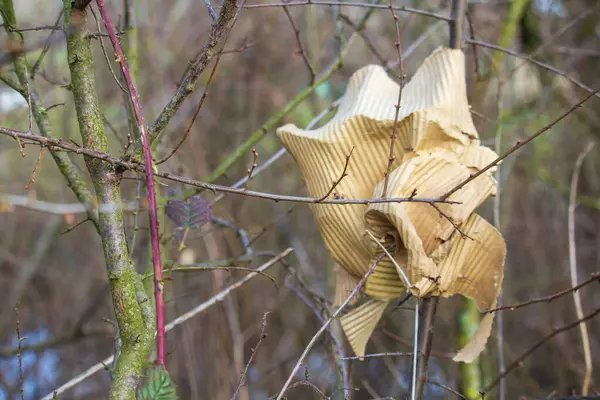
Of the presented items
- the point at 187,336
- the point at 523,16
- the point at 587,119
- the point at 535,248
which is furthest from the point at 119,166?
the point at 535,248

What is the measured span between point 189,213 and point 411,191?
405 mm

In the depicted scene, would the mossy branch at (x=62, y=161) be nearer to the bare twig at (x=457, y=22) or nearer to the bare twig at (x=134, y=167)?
the bare twig at (x=134, y=167)

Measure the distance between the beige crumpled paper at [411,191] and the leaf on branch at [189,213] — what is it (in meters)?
0.20

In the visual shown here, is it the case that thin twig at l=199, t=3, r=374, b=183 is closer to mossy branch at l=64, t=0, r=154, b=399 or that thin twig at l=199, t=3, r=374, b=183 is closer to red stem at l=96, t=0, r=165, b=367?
mossy branch at l=64, t=0, r=154, b=399

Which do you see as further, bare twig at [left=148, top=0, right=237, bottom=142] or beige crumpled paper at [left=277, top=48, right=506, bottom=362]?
beige crumpled paper at [left=277, top=48, right=506, bottom=362]

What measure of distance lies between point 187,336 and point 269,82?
1.84 meters

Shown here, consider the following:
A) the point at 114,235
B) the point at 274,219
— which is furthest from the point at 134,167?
the point at 274,219

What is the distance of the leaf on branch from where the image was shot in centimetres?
102

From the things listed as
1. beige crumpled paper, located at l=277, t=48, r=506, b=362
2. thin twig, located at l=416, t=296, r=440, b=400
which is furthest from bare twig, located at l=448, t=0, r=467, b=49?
thin twig, located at l=416, t=296, r=440, b=400

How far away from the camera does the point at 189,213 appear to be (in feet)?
3.36

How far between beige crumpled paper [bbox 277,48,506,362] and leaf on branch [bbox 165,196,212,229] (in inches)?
7.9

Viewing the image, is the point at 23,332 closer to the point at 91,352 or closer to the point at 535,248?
the point at 91,352

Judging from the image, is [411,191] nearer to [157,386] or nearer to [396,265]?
[396,265]

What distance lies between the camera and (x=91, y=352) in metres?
3.29
